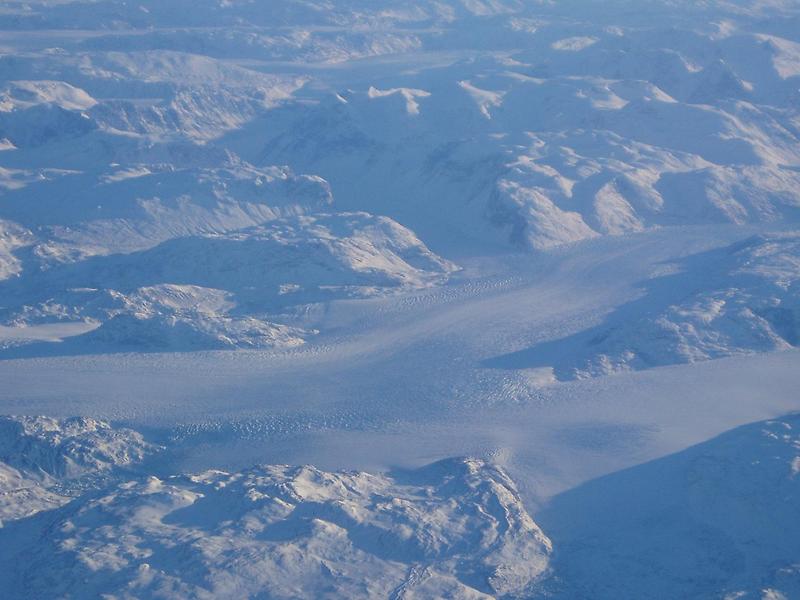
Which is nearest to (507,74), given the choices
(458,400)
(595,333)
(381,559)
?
(595,333)

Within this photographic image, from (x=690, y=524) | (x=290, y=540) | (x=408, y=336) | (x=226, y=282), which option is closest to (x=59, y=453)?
(x=290, y=540)

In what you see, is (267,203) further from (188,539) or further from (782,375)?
(188,539)

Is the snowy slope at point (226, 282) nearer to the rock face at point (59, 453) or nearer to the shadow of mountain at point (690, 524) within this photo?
the rock face at point (59, 453)

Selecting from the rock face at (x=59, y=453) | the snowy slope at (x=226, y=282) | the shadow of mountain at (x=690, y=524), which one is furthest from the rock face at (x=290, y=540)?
the snowy slope at (x=226, y=282)

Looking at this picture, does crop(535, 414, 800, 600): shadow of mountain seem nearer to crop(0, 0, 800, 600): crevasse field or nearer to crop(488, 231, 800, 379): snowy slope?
crop(0, 0, 800, 600): crevasse field

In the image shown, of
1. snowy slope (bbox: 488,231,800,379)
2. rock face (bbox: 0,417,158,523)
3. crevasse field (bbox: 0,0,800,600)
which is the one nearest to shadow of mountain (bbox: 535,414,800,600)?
crevasse field (bbox: 0,0,800,600)

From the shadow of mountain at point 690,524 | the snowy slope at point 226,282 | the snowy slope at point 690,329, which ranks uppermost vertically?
the shadow of mountain at point 690,524

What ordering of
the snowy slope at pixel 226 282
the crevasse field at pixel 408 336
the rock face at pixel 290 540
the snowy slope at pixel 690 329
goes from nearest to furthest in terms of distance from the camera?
1. the rock face at pixel 290 540
2. the crevasse field at pixel 408 336
3. the snowy slope at pixel 690 329
4. the snowy slope at pixel 226 282
